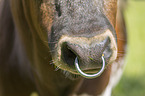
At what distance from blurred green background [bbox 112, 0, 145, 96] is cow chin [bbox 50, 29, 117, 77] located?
2.46 m

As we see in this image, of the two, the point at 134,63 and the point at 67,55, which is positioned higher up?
the point at 67,55

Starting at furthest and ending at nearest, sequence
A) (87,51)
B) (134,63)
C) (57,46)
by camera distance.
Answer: (134,63) < (57,46) < (87,51)

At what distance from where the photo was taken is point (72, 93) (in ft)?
6.66

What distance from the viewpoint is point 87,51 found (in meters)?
1.22

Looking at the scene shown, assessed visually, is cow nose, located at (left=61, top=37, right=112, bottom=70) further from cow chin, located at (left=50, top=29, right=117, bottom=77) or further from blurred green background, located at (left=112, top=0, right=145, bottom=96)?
blurred green background, located at (left=112, top=0, right=145, bottom=96)

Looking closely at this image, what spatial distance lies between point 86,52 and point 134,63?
3.74m

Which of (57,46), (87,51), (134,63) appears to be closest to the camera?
(87,51)

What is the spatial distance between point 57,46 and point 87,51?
0.68ft

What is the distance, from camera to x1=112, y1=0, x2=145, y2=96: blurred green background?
403cm

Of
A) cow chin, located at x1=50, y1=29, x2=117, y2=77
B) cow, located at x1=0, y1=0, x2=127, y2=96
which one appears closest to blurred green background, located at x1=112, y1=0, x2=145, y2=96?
cow, located at x1=0, y1=0, x2=127, y2=96

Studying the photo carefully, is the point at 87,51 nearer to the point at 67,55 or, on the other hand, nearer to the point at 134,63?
the point at 67,55

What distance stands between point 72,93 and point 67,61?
2.52 feet

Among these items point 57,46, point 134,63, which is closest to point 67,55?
point 57,46

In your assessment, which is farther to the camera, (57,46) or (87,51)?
(57,46)
